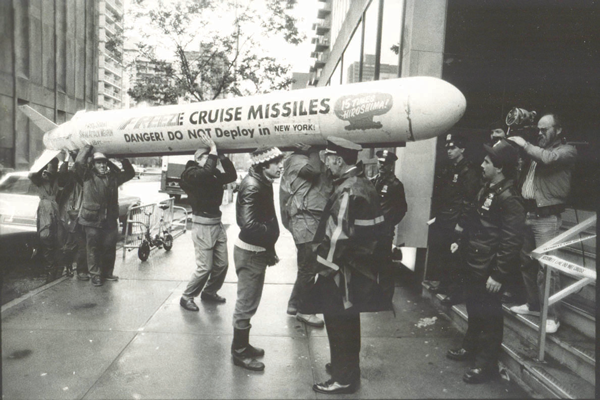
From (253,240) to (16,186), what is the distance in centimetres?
609

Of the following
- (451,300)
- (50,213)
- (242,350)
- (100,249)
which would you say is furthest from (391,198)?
(50,213)

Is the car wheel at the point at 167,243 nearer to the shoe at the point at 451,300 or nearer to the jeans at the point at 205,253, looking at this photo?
the jeans at the point at 205,253

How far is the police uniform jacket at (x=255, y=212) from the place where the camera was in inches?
145

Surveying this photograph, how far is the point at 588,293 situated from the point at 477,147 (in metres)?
2.58

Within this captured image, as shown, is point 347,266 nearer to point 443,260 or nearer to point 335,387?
point 335,387

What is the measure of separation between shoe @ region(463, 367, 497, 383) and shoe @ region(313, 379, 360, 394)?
909mm

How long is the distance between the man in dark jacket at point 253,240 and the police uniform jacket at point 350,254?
2.47ft

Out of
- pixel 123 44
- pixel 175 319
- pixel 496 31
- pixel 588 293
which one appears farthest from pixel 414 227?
pixel 123 44

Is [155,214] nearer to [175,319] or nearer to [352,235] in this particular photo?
[175,319]

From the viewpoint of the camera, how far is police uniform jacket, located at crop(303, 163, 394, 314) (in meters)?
3.00

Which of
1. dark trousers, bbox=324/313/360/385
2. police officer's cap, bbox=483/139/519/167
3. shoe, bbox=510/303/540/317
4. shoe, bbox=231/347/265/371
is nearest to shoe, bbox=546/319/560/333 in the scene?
shoe, bbox=510/303/540/317

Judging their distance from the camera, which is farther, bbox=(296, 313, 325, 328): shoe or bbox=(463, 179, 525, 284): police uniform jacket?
bbox=(296, 313, 325, 328): shoe

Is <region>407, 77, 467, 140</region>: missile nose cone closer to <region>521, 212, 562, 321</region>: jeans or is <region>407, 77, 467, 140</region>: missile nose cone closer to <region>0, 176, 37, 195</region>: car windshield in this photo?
<region>521, 212, 562, 321</region>: jeans

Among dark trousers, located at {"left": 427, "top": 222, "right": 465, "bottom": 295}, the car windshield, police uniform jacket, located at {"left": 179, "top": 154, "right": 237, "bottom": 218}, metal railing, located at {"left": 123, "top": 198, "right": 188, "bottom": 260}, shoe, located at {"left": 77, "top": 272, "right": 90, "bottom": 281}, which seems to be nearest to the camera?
police uniform jacket, located at {"left": 179, "top": 154, "right": 237, "bottom": 218}
